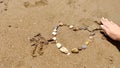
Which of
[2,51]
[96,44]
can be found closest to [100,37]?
[96,44]

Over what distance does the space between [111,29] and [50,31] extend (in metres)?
0.64

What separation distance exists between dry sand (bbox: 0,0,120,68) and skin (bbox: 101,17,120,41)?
0.08m

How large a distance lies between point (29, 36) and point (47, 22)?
0.91ft

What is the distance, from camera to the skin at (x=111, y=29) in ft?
7.66

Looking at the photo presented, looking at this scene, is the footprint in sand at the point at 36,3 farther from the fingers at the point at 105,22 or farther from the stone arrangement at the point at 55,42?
the fingers at the point at 105,22

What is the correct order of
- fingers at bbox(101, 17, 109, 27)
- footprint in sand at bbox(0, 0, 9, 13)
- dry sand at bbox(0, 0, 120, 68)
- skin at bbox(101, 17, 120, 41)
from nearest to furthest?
dry sand at bbox(0, 0, 120, 68) → skin at bbox(101, 17, 120, 41) → fingers at bbox(101, 17, 109, 27) → footprint in sand at bbox(0, 0, 9, 13)

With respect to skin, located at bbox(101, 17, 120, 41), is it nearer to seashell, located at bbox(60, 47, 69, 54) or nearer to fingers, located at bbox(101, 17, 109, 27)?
fingers, located at bbox(101, 17, 109, 27)

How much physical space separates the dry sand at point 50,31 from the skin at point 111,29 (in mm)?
81

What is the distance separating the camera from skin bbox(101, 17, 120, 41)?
233 centimetres

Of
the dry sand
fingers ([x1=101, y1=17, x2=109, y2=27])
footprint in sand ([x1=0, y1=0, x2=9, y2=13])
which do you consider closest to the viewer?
the dry sand

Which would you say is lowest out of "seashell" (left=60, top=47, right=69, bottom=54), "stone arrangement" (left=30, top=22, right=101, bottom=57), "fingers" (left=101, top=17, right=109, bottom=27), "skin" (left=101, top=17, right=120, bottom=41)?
"seashell" (left=60, top=47, right=69, bottom=54)

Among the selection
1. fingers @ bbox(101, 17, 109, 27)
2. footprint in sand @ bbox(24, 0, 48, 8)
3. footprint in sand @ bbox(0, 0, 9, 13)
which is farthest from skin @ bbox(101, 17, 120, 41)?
footprint in sand @ bbox(0, 0, 9, 13)

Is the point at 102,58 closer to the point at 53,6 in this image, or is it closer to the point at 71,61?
the point at 71,61

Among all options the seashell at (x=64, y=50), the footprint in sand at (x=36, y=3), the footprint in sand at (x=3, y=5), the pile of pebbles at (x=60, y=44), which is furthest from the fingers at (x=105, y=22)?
the footprint in sand at (x=3, y=5)
